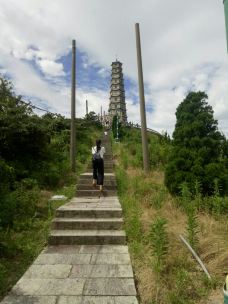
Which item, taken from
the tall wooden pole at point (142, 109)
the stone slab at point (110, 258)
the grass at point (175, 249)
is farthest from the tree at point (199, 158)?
the stone slab at point (110, 258)

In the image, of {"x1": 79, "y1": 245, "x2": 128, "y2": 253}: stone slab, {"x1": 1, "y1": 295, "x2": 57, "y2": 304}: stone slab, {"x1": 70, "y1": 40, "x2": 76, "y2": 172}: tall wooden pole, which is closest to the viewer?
{"x1": 1, "y1": 295, "x2": 57, "y2": 304}: stone slab

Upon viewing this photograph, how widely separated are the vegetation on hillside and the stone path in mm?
287

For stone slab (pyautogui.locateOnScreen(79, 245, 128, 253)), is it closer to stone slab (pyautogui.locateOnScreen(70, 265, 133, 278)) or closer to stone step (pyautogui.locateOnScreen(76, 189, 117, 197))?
stone slab (pyautogui.locateOnScreen(70, 265, 133, 278))

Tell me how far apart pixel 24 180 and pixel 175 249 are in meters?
5.53

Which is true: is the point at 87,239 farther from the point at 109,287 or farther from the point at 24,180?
the point at 24,180

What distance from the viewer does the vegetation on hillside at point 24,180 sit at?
17.2 ft

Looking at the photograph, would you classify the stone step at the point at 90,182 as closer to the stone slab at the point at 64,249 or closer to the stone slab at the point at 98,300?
the stone slab at the point at 64,249

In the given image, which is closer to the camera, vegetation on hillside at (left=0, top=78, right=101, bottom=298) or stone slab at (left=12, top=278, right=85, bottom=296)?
stone slab at (left=12, top=278, right=85, bottom=296)

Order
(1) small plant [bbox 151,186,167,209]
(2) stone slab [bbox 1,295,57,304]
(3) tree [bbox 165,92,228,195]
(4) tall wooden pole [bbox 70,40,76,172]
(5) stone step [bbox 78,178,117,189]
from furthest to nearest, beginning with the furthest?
(4) tall wooden pole [bbox 70,40,76,172] → (5) stone step [bbox 78,178,117,189] → (3) tree [bbox 165,92,228,195] → (1) small plant [bbox 151,186,167,209] → (2) stone slab [bbox 1,295,57,304]

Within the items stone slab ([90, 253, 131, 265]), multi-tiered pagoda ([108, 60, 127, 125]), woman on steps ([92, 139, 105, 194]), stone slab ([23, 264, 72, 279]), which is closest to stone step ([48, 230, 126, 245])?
stone slab ([90, 253, 131, 265])

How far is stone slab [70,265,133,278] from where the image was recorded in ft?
14.4

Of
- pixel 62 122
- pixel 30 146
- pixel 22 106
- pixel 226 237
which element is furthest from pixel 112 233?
pixel 62 122

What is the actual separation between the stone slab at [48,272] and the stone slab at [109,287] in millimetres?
451

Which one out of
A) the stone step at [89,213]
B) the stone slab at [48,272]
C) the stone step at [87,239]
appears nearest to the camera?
the stone slab at [48,272]
